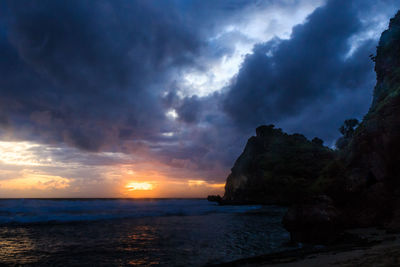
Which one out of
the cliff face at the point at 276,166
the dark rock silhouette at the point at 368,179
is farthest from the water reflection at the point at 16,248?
the cliff face at the point at 276,166

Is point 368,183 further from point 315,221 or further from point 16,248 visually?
point 16,248

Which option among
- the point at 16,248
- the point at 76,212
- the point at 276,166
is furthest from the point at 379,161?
the point at 276,166

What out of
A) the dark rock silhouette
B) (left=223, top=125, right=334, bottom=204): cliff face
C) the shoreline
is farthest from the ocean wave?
the shoreline

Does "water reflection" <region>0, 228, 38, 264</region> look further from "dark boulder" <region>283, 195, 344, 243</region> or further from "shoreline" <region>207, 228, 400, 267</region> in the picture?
"dark boulder" <region>283, 195, 344, 243</region>

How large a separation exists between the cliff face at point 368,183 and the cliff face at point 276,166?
52218 millimetres

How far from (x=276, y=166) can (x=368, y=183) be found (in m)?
65.5

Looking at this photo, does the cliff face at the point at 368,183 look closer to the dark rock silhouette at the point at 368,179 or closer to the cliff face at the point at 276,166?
the dark rock silhouette at the point at 368,179

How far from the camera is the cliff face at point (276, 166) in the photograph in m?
80.1

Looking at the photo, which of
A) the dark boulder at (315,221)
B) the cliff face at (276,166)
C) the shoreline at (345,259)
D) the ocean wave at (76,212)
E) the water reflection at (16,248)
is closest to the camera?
the shoreline at (345,259)

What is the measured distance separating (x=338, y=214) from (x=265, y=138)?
8474 cm

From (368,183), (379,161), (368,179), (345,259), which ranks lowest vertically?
(345,259)

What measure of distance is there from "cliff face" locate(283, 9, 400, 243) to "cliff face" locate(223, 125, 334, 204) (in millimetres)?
52218

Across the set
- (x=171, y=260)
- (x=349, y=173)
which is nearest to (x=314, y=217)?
(x=349, y=173)

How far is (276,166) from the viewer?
85.1m
